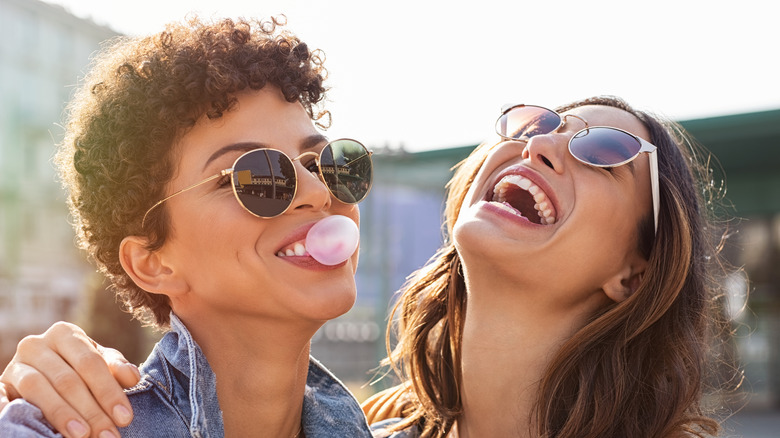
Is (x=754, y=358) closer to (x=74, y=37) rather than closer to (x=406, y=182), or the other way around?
(x=406, y=182)

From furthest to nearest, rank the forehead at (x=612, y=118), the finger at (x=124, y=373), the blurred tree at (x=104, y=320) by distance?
the blurred tree at (x=104, y=320) < the forehead at (x=612, y=118) < the finger at (x=124, y=373)

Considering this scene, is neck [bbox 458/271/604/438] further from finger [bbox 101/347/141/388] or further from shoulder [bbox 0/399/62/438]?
shoulder [bbox 0/399/62/438]

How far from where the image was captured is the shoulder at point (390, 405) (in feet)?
10.8

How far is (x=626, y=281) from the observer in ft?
9.54

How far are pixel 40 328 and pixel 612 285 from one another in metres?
19.2

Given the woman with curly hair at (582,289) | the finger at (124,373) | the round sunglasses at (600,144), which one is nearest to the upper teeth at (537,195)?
the woman with curly hair at (582,289)

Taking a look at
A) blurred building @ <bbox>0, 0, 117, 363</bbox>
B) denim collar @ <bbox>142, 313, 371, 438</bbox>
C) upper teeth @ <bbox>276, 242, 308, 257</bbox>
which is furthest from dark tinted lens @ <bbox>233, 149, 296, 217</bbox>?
blurred building @ <bbox>0, 0, 117, 363</bbox>

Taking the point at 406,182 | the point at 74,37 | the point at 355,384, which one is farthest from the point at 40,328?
the point at 406,182

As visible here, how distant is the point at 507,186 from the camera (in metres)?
2.94

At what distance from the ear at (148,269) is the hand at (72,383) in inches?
11.0

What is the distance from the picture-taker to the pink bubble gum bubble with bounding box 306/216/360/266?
2.25m

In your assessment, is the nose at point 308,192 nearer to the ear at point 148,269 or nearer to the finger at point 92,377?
the ear at point 148,269

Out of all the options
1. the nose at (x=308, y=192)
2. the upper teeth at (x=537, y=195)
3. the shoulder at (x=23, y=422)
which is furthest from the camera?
the upper teeth at (x=537, y=195)

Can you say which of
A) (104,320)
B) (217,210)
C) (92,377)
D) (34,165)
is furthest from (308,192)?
(34,165)
